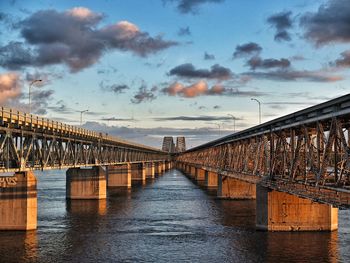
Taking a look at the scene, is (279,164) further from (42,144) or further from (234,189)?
(234,189)

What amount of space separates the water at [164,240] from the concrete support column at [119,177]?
67.2 metres

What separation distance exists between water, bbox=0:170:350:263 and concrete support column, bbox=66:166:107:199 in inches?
815

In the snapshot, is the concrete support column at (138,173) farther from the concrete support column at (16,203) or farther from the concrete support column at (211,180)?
the concrete support column at (16,203)

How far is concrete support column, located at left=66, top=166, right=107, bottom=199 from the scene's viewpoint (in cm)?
9731

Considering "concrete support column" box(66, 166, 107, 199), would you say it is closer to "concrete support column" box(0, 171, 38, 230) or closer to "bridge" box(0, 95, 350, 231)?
"bridge" box(0, 95, 350, 231)

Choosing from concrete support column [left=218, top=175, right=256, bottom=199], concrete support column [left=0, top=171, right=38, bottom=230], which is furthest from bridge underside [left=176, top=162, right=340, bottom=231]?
concrete support column [left=218, top=175, right=256, bottom=199]

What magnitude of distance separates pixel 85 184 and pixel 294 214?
183 ft

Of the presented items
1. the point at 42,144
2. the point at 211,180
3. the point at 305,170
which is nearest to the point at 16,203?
the point at 42,144

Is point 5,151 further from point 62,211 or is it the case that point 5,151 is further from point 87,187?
point 87,187

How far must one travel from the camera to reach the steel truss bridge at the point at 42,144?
171 ft

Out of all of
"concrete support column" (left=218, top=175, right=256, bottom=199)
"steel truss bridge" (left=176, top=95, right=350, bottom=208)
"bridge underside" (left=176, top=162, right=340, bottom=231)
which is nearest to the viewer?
"steel truss bridge" (left=176, top=95, right=350, bottom=208)

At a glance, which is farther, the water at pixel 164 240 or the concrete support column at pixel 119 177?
the concrete support column at pixel 119 177

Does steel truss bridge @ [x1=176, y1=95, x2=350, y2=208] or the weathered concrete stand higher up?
steel truss bridge @ [x1=176, y1=95, x2=350, y2=208]

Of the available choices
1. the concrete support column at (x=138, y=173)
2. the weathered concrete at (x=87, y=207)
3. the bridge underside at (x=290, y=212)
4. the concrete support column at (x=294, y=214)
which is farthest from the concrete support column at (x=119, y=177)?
the concrete support column at (x=294, y=214)
